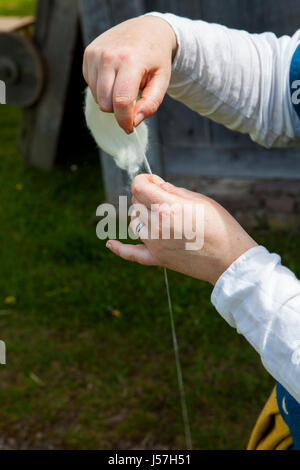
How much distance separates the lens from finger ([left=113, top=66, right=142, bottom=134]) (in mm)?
1005

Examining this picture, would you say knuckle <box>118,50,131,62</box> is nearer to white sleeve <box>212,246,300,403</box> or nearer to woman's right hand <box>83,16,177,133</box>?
woman's right hand <box>83,16,177,133</box>

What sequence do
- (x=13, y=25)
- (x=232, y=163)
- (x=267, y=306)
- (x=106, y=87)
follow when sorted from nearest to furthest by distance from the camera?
(x=267, y=306)
(x=106, y=87)
(x=232, y=163)
(x=13, y=25)

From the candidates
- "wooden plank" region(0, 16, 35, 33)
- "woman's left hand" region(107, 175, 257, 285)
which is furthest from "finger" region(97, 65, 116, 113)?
"wooden plank" region(0, 16, 35, 33)

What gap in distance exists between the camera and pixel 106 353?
272 centimetres

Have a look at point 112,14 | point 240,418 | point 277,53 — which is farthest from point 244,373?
point 112,14

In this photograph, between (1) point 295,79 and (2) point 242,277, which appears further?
(1) point 295,79

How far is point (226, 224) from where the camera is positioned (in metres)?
1.01

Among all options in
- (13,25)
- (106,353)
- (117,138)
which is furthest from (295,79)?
(13,25)

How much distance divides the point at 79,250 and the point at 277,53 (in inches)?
89.4

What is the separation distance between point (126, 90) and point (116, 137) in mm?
311

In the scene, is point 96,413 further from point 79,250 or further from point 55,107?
point 55,107

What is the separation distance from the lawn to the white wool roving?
136 cm

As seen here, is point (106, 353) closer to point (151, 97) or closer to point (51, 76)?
point (151, 97)

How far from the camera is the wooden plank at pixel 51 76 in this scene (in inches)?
159
